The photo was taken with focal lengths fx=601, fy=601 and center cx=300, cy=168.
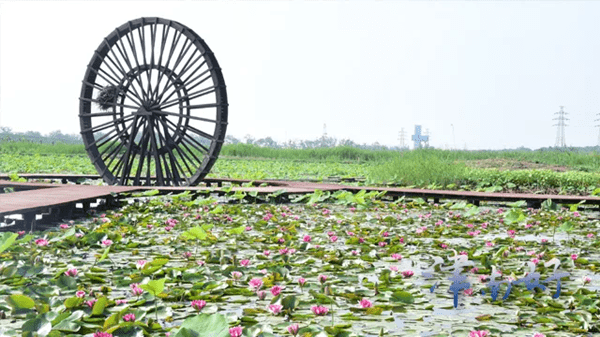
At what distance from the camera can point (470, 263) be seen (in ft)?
11.4

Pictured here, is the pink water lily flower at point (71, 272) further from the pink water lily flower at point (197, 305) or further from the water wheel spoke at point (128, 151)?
the water wheel spoke at point (128, 151)

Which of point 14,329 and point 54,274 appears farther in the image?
point 54,274

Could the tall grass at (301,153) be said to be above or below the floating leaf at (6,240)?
above

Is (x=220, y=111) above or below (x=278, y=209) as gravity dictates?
above

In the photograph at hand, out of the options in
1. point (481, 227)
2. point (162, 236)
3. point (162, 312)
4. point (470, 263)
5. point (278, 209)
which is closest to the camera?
point (162, 312)

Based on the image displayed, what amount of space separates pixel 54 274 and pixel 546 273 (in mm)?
2611

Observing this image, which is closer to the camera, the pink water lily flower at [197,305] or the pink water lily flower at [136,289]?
the pink water lily flower at [197,305]

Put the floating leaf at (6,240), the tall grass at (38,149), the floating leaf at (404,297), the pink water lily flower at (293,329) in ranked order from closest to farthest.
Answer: the pink water lily flower at (293,329) → the floating leaf at (404,297) → the floating leaf at (6,240) → the tall grass at (38,149)

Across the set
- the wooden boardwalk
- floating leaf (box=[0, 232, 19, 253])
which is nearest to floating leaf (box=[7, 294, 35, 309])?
floating leaf (box=[0, 232, 19, 253])

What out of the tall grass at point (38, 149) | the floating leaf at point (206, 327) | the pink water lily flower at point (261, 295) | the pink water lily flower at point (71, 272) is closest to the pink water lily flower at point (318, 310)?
the pink water lily flower at point (261, 295)

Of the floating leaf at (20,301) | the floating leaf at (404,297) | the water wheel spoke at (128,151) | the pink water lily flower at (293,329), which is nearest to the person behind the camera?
the pink water lily flower at (293,329)

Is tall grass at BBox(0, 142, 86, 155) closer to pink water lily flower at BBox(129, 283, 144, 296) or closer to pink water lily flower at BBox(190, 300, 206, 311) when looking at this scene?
pink water lily flower at BBox(129, 283, 144, 296)

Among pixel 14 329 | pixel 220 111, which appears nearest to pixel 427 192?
pixel 220 111

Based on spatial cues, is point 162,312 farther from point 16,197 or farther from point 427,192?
point 427,192
